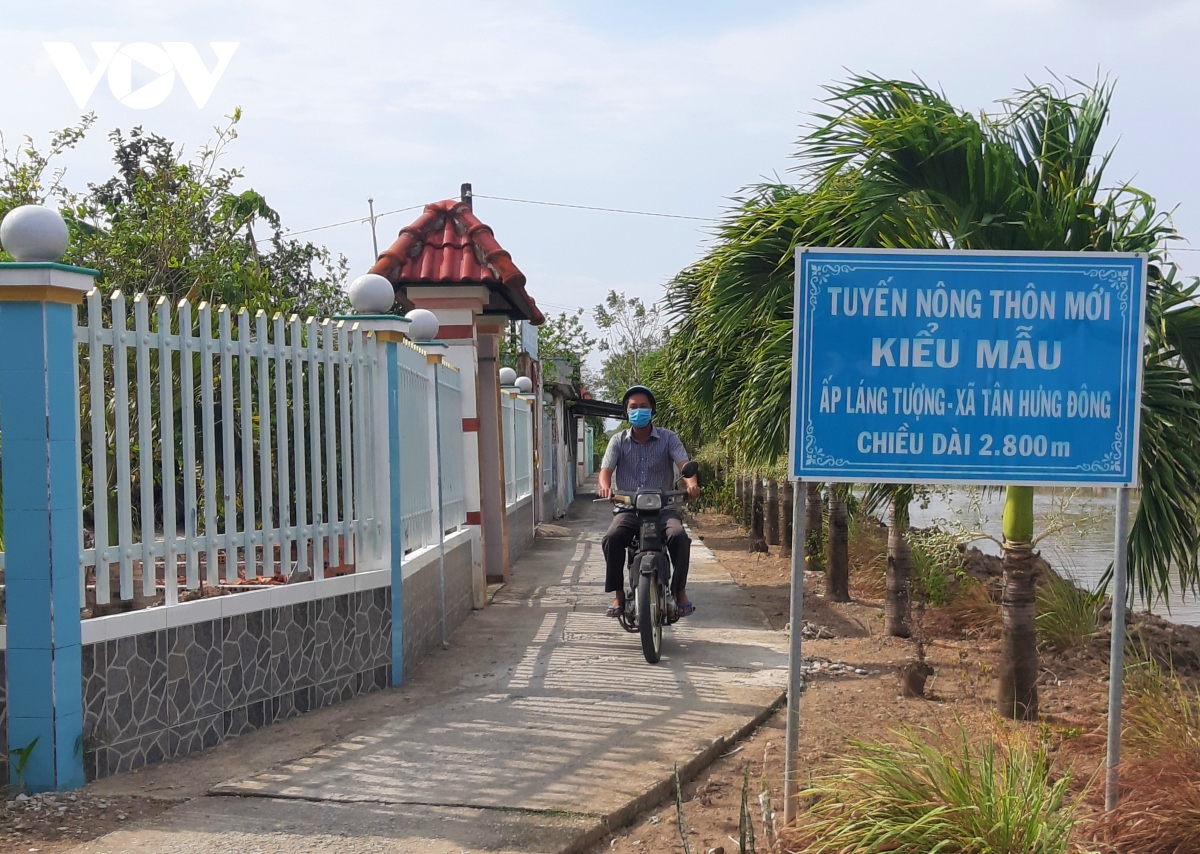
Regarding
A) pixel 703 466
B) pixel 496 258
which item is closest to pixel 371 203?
pixel 703 466

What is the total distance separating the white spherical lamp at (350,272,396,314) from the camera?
22.1ft

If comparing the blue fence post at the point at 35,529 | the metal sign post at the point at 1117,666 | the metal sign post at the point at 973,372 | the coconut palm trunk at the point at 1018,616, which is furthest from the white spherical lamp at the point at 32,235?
the coconut palm trunk at the point at 1018,616

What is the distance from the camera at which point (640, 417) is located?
7.71 meters

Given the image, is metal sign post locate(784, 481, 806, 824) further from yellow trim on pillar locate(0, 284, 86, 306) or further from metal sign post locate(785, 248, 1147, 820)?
yellow trim on pillar locate(0, 284, 86, 306)

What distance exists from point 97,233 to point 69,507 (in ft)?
18.7

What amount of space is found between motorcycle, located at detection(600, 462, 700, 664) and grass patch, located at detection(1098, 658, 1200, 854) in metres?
3.04

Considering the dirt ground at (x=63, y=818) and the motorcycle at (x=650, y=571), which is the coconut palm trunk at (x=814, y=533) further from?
the dirt ground at (x=63, y=818)

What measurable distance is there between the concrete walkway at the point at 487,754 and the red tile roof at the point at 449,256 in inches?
135

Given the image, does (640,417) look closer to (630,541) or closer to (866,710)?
(630,541)

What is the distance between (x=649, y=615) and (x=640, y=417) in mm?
1357

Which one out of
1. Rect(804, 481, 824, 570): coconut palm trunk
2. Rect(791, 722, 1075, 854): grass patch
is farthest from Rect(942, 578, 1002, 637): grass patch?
Rect(791, 722, 1075, 854): grass patch

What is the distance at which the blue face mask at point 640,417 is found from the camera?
769cm

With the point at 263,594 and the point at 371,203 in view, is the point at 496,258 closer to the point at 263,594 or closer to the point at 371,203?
the point at 263,594

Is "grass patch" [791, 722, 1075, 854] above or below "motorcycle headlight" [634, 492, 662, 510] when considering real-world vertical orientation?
below
